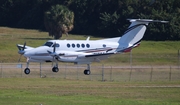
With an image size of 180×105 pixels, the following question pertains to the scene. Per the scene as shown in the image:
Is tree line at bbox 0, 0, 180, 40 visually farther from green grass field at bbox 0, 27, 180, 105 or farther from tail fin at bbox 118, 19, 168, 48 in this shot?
tail fin at bbox 118, 19, 168, 48

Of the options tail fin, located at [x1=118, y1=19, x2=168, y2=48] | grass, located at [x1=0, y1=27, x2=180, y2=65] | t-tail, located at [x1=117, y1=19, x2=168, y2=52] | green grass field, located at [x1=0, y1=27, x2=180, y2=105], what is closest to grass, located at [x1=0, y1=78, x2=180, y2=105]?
green grass field, located at [x1=0, y1=27, x2=180, y2=105]

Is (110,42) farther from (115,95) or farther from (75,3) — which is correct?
(75,3)

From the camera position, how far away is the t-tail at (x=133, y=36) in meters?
57.8

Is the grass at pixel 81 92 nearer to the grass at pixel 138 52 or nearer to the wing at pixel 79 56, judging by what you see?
the wing at pixel 79 56

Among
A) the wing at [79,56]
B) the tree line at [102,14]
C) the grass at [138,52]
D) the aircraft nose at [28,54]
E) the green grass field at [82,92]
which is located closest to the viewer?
the green grass field at [82,92]

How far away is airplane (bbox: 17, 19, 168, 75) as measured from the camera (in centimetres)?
5372

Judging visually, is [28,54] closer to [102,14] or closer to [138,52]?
[138,52]

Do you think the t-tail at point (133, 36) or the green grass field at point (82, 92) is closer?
the green grass field at point (82, 92)

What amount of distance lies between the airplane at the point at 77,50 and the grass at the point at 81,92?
1.95 m

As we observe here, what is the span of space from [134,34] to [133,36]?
0.22 m

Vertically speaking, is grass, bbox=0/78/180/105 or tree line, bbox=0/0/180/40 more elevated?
tree line, bbox=0/0/180/40

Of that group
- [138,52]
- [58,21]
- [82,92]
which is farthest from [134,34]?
[58,21]

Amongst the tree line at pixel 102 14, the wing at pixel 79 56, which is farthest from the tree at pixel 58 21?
the wing at pixel 79 56

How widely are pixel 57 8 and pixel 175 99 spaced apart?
195 ft
